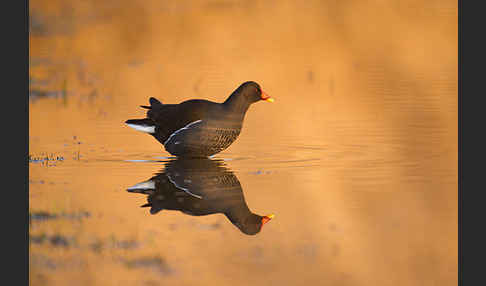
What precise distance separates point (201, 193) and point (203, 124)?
73.4 inches

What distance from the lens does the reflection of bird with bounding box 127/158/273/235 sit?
5458 mm

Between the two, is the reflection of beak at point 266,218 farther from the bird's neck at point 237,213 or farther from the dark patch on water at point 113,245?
the dark patch on water at point 113,245

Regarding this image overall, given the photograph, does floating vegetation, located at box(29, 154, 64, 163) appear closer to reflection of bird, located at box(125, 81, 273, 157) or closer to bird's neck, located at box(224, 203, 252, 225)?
reflection of bird, located at box(125, 81, 273, 157)

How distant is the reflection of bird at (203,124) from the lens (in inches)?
306

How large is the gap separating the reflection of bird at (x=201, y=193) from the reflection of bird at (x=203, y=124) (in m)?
0.46

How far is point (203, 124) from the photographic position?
7754mm

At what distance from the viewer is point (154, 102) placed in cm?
888

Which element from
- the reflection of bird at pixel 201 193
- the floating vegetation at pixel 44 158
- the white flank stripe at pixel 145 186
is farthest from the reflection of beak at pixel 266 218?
the floating vegetation at pixel 44 158

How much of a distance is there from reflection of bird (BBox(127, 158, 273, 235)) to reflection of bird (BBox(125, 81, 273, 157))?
46 centimetres

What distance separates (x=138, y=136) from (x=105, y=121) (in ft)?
2.97

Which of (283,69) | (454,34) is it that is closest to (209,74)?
(283,69)

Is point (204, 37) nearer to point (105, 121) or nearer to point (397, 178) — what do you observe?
point (105, 121)

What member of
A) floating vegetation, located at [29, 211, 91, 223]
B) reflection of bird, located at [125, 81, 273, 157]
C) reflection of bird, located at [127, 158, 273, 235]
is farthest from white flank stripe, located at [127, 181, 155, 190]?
reflection of bird, located at [125, 81, 273, 157]

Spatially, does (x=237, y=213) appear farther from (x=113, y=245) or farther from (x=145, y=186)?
(x=145, y=186)
